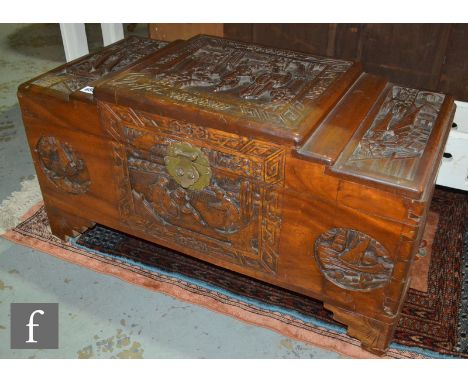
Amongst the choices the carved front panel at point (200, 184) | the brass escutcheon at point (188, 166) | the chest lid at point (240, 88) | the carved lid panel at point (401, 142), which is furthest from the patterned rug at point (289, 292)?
the chest lid at point (240, 88)

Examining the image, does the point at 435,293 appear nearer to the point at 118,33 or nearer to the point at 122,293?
the point at 122,293

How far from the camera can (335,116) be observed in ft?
4.77

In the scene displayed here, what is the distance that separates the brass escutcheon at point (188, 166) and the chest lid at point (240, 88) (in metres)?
0.09

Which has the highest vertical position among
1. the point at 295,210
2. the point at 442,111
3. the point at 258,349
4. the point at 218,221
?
the point at 442,111

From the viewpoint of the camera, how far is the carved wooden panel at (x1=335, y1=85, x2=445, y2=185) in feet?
4.15

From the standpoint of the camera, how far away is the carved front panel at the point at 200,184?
4.52 feet

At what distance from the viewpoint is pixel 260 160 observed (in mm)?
1347

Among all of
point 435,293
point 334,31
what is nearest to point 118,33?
point 334,31

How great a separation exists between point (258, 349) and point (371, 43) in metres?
1.51

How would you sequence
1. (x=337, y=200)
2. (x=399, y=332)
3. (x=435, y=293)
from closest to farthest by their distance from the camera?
(x=337, y=200)
(x=399, y=332)
(x=435, y=293)

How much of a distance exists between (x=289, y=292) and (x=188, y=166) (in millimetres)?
573

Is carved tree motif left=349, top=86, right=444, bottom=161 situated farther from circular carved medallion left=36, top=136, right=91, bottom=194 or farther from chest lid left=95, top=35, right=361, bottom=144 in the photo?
circular carved medallion left=36, top=136, right=91, bottom=194

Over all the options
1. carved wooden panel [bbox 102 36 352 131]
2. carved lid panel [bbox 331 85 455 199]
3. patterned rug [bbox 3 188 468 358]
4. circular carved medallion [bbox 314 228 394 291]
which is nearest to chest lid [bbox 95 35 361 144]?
carved wooden panel [bbox 102 36 352 131]

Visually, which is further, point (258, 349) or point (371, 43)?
point (371, 43)
